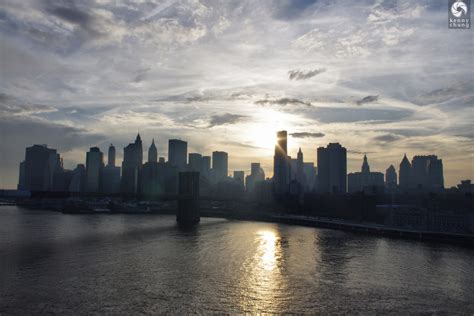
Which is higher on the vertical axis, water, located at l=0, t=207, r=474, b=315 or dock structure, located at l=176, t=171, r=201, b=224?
dock structure, located at l=176, t=171, r=201, b=224

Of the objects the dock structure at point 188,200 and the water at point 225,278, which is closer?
the water at point 225,278

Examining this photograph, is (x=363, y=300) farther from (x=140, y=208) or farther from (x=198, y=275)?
(x=140, y=208)

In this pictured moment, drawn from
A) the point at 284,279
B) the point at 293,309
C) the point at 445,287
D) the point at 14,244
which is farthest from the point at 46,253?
the point at 445,287

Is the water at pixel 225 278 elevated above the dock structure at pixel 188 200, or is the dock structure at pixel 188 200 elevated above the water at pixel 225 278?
the dock structure at pixel 188 200

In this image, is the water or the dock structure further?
the dock structure
